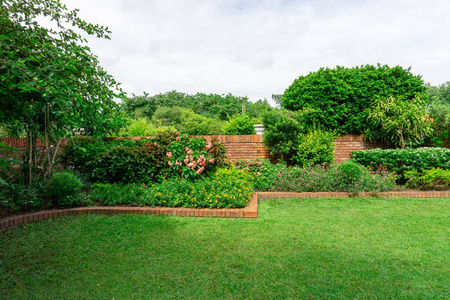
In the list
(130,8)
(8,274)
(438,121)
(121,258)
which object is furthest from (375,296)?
(438,121)

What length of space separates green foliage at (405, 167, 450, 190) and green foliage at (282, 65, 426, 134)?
2049 mm

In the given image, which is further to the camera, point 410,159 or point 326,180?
point 410,159

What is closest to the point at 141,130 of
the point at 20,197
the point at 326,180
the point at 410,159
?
the point at 20,197

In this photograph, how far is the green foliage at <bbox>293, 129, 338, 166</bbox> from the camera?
700cm

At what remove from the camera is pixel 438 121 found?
8.11 m

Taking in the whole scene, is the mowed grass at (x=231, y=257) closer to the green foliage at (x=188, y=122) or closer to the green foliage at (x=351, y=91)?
the green foliage at (x=351, y=91)

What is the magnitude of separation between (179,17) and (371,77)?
580 cm

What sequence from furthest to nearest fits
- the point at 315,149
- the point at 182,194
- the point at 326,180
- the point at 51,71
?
1. the point at 315,149
2. the point at 326,180
3. the point at 182,194
4. the point at 51,71

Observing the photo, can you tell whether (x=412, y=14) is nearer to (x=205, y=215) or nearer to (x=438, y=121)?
(x=438, y=121)

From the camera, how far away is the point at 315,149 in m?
6.97

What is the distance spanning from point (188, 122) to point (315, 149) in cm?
1826

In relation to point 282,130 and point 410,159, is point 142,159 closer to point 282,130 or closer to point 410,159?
point 282,130

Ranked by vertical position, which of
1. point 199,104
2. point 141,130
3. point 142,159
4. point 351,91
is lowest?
point 142,159

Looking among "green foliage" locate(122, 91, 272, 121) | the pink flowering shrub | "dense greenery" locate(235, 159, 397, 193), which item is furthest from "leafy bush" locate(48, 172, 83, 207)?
"green foliage" locate(122, 91, 272, 121)
